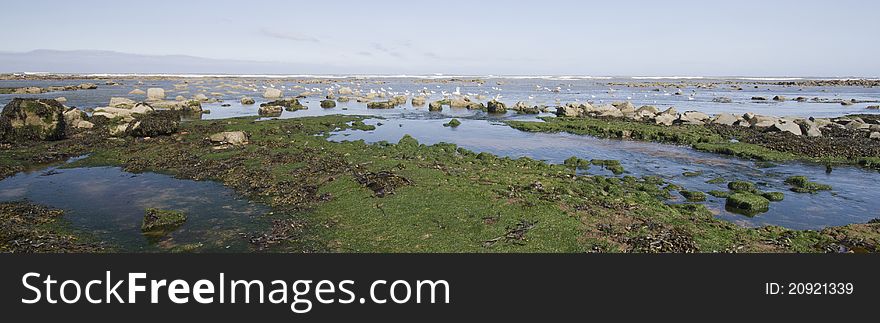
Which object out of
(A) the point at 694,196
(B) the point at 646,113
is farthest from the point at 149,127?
(B) the point at 646,113

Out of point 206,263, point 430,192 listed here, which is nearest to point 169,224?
point 206,263

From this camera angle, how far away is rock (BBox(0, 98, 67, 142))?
26.2m

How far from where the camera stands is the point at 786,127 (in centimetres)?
3547

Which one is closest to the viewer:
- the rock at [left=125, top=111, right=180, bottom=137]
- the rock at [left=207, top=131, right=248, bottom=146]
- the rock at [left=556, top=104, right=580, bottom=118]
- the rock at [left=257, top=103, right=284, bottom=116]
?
the rock at [left=207, top=131, right=248, bottom=146]

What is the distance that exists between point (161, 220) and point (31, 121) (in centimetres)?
2156

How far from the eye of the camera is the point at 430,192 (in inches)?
654

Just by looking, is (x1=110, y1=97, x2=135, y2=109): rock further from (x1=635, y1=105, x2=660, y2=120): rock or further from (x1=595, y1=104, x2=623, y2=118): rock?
(x1=635, y1=105, x2=660, y2=120): rock

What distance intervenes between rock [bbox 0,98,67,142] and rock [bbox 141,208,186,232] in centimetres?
2009

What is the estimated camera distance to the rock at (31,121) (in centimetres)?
2622

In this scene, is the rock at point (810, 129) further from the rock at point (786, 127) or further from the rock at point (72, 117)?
the rock at point (72, 117)

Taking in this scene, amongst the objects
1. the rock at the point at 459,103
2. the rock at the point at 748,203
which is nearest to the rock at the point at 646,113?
the rock at the point at 459,103

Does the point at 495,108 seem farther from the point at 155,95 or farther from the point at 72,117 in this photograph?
the point at 155,95

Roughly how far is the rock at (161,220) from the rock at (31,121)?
65.9ft

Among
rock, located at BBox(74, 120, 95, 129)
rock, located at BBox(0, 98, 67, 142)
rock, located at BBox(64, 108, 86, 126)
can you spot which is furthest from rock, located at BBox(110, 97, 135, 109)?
rock, located at BBox(0, 98, 67, 142)
